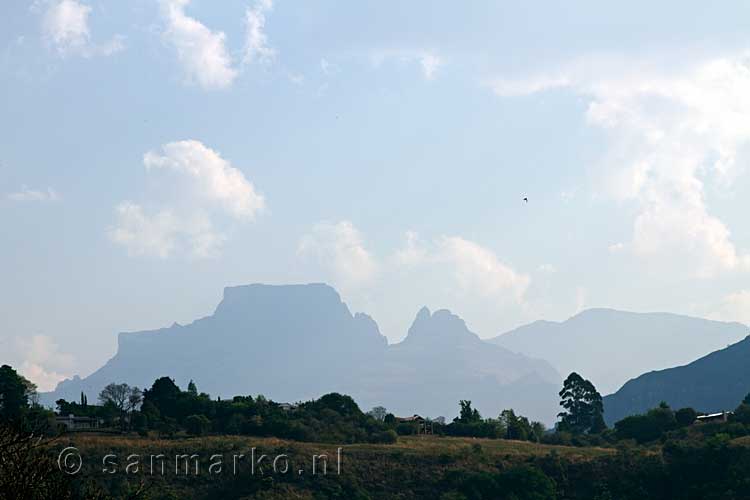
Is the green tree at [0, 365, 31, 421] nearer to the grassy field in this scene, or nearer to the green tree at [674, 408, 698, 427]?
the grassy field

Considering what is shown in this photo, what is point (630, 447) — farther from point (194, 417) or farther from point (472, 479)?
point (194, 417)

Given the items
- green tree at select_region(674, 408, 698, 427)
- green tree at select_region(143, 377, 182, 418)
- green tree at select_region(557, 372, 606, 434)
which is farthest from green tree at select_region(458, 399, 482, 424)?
green tree at select_region(143, 377, 182, 418)

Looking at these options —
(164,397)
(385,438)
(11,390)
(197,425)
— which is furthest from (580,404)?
(11,390)

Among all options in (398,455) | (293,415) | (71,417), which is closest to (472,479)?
(398,455)

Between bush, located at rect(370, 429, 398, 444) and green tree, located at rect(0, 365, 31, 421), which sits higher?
green tree, located at rect(0, 365, 31, 421)

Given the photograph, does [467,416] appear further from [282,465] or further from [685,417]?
[282,465]

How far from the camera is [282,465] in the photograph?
75938 mm

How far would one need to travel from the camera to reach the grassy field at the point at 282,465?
7150cm

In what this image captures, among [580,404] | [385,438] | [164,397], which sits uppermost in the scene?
[164,397]

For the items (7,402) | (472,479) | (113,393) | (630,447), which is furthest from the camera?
(113,393)

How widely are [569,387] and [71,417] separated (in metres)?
64.2

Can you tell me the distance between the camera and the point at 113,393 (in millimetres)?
119688

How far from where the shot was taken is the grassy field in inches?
2815

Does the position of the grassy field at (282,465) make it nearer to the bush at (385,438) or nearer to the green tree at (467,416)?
the bush at (385,438)
